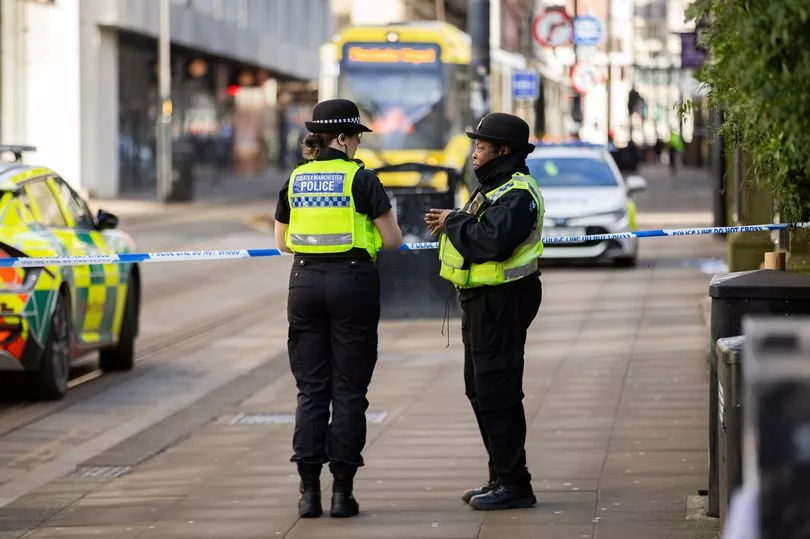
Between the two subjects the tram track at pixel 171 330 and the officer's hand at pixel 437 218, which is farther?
the tram track at pixel 171 330

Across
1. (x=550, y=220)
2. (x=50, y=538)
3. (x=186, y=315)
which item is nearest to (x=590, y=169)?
(x=550, y=220)

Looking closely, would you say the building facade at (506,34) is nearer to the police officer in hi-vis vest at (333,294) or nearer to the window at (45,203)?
the window at (45,203)

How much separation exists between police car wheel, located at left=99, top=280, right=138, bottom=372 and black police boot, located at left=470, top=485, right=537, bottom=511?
652 centimetres

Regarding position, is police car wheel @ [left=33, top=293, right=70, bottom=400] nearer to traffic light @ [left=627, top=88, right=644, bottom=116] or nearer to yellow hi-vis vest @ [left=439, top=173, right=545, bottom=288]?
yellow hi-vis vest @ [left=439, top=173, right=545, bottom=288]

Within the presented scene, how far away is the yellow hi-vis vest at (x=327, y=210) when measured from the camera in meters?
7.89

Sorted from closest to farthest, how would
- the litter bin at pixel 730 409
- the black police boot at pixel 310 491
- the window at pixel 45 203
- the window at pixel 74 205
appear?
the litter bin at pixel 730 409, the black police boot at pixel 310 491, the window at pixel 45 203, the window at pixel 74 205

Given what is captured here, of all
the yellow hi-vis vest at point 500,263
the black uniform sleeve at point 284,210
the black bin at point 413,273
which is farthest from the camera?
the black bin at point 413,273

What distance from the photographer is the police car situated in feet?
73.7

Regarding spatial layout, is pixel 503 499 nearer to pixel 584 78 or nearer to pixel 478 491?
pixel 478 491

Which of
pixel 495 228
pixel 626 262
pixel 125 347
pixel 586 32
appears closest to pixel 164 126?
pixel 586 32

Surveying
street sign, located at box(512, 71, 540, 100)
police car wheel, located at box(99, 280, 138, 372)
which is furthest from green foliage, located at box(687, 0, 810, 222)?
street sign, located at box(512, 71, 540, 100)

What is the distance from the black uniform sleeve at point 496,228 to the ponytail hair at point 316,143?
2.08 ft

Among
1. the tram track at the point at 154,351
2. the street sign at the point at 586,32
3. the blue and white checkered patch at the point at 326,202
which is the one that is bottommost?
the tram track at the point at 154,351

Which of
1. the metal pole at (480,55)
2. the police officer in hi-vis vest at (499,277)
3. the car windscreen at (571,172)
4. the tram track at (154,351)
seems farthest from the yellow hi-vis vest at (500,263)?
the metal pole at (480,55)
